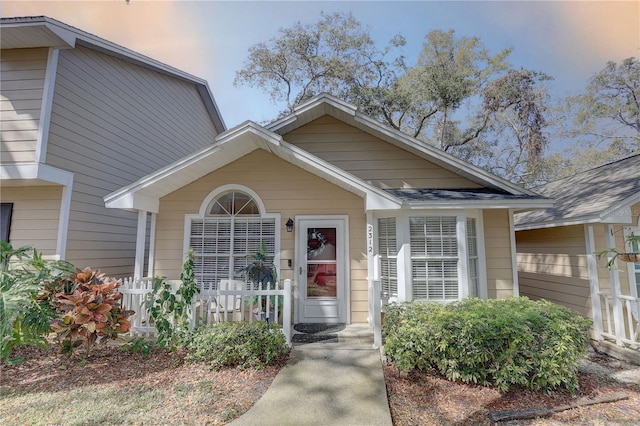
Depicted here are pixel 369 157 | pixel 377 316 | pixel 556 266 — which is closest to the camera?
pixel 377 316

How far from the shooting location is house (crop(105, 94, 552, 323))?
5766 mm

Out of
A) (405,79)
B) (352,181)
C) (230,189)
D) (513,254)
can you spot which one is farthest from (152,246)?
(405,79)

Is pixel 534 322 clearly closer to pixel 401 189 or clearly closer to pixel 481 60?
pixel 401 189

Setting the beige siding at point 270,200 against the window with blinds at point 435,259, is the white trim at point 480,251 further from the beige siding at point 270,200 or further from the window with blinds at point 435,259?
the beige siding at point 270,200

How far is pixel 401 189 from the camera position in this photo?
6.76 m

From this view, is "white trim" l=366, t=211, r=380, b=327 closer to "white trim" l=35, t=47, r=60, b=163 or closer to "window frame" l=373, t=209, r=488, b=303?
"window frame" l=373, t=209, r=488, b=303

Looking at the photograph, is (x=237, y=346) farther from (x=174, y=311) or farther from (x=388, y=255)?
(x=388, y=255)

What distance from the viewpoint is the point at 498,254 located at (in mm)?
6090

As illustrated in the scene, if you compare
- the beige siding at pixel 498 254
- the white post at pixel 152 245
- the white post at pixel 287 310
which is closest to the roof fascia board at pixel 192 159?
the white post at pixel 152 245

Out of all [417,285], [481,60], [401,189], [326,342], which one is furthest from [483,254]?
[481,60]

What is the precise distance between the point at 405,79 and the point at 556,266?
1272 cm

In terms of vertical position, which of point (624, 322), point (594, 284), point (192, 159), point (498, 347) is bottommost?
point (624, 322)

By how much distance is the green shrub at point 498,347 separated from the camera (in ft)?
11.9

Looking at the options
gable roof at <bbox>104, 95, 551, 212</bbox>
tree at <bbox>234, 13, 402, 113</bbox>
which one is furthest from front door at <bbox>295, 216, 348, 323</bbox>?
tree at <bbox>234, 13, 402, 113</bbox>
